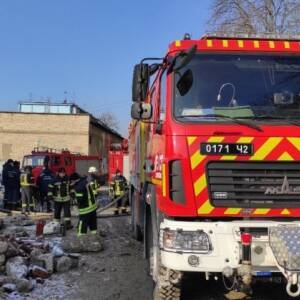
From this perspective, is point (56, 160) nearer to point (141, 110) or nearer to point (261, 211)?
point (141, 110)

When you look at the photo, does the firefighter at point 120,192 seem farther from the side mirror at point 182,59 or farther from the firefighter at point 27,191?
the side mirror at point 182,59

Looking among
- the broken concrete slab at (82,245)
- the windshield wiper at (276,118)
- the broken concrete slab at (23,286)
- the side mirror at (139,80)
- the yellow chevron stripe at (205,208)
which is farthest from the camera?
the broken concrete slab at (82,245)

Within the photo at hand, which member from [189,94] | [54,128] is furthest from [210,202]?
[54,128]

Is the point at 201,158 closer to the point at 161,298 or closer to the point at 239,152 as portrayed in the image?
the point at 239,152

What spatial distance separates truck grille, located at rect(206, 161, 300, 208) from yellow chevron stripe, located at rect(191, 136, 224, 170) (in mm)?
99

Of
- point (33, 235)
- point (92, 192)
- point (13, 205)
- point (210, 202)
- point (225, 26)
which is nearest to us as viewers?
point (210, 202)

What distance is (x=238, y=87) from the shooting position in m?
5.60

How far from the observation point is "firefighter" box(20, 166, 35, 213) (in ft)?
58.9

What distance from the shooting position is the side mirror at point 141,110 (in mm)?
6008

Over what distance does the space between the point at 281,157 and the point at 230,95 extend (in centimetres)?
86

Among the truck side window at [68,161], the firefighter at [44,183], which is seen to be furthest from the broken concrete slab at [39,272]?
the truck side window at [68,161]

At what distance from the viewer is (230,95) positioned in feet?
18.2

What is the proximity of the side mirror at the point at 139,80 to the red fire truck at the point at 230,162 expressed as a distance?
254 millimetres

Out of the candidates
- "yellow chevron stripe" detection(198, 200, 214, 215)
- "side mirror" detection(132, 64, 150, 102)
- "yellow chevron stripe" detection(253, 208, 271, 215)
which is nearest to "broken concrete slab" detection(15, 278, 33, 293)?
"side mirror" detection(132, 64, 150, 102)
